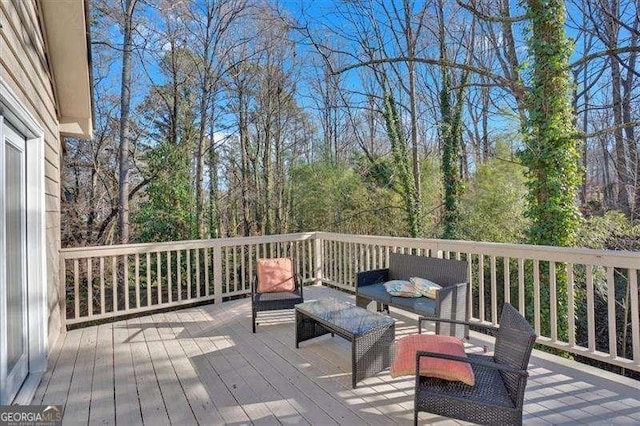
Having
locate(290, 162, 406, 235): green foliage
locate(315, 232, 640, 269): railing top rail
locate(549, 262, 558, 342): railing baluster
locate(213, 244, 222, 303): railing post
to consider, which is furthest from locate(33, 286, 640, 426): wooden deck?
locate(290, 162, 406, 235): green foliage

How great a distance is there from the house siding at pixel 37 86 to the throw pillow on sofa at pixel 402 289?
11.3 feet

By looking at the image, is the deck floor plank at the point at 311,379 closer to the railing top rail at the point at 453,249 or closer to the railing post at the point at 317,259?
the railing top rail at the point at 453,249

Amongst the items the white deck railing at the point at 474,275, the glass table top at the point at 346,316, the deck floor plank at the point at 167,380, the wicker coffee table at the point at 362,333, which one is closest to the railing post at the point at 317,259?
the white deck railing at the point at 474,275

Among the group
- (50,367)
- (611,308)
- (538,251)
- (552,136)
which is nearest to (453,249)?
(538,251)

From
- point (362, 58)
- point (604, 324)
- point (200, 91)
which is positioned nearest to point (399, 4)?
point (362, 58)

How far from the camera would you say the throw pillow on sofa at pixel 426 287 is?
3727mm

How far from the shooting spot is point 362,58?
927 centimetres

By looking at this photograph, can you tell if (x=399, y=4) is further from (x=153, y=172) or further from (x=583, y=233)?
(x=153, y=172)

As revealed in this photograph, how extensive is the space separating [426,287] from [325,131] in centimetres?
842

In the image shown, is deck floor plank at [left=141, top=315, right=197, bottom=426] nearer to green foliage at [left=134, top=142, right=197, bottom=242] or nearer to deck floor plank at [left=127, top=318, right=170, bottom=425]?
deck floor plank at [left=127, top=318, right=170, bottom=425]

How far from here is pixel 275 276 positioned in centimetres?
446

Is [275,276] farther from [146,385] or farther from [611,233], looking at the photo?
[611,233]

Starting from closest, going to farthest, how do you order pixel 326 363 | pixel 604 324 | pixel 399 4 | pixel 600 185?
pixel 326 363, pixel 604 324, pixel 399 4, pixel 600 185

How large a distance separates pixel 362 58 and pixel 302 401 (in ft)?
28.3
